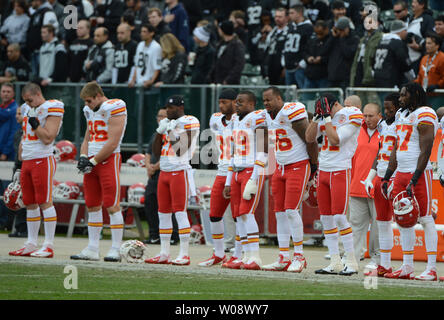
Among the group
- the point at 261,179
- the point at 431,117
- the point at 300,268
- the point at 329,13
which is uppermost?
the point at 329,13

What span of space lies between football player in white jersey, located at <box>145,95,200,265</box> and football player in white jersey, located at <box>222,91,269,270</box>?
0.59 metres

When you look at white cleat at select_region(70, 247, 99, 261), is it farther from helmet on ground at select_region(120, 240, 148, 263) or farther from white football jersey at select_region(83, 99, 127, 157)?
white football jersey at select_region(83, 99, 127, 157)

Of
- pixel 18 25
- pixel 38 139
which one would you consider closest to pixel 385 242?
pixel 38 139

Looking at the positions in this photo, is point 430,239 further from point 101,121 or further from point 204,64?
point 204,64

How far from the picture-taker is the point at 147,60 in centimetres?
1681

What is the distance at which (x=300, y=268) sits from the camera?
10.6 m

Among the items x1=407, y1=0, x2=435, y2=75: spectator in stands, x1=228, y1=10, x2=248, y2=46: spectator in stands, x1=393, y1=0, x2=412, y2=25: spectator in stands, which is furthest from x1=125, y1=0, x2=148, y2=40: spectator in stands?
x1=407, y1=0, x2=435, y2=75: spectator in stands

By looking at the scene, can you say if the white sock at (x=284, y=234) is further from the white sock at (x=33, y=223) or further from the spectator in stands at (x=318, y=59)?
the spectator in stands at (x=318, y=59)

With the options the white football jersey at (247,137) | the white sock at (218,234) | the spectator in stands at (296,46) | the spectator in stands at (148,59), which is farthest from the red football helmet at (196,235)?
the white football jersey at (247,137)

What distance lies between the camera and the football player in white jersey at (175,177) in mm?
11523

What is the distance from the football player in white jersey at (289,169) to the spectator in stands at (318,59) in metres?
4.76
